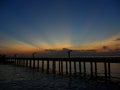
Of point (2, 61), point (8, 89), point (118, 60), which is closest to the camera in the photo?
point (8, 89)

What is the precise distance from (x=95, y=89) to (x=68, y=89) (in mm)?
2518

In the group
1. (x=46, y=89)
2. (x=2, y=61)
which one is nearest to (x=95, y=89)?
(x=46, y=89)

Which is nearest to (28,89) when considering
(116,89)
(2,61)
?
(116,89)

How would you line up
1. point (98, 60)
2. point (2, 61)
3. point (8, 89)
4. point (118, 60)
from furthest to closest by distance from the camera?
point (2, 61)
point (98, 60)
point (118, 60)
point (8, 89)

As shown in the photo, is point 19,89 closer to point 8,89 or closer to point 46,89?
point 8,89

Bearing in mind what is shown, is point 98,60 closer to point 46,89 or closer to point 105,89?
point 105,89

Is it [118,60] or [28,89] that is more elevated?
[118,60]

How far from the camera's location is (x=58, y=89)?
1391 cm

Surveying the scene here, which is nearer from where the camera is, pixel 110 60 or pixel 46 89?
pixel 46 89

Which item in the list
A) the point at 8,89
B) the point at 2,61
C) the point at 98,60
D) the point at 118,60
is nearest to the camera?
the point at 8,89

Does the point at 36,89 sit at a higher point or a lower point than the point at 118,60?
lower

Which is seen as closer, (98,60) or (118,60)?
(118,60)

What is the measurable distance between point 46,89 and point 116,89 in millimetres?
6482

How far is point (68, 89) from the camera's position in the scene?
1400 centimetres
